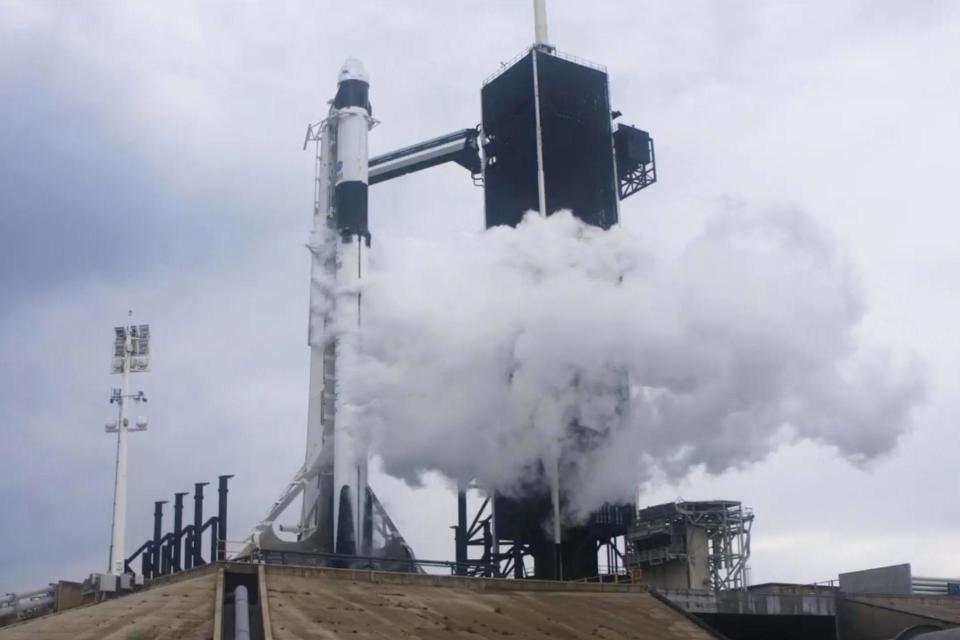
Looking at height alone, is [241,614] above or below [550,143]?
below

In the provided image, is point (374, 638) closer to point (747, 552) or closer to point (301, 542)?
point (301, 542)

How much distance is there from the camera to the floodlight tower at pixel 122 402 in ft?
268

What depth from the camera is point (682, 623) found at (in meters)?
49.8

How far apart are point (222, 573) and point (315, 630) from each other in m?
7.62

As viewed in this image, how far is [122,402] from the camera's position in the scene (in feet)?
290

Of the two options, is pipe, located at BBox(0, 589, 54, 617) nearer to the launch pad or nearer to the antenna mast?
the launch pad

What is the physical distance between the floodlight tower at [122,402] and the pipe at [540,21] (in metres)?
38.6

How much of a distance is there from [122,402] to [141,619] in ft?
174

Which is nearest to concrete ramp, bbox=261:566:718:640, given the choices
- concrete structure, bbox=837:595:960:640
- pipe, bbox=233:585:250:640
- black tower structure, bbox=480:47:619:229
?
pipe, bbox=233:585:250:640

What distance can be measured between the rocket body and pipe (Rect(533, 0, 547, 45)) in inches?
473

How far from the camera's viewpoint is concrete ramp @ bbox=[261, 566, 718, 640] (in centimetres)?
3941

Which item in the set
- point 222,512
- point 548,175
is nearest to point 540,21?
point 548,175

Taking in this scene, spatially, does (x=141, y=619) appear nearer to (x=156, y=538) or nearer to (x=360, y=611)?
(x=360, y=611)

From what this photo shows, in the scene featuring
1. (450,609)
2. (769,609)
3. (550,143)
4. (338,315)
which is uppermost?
(550,143)
